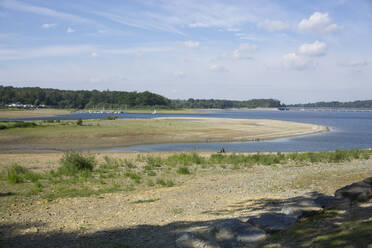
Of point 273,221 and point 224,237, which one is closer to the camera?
point 224,237

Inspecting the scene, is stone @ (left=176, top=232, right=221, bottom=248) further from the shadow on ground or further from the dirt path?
the dirt path

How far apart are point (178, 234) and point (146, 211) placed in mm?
2405

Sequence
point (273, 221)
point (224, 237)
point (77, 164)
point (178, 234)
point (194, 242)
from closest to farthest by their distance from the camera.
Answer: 1. point (194, 242)
2. point (224, 237)
3. point (273, 221)
4. point (178, 234)
5. point (77, 164)

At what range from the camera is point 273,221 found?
6.75m

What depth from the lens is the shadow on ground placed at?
18.2 feet

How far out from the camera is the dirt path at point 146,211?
7309 millimetres

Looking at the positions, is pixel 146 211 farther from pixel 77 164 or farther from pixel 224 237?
pixel 77 164

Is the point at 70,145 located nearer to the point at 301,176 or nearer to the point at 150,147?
the point at 150,147

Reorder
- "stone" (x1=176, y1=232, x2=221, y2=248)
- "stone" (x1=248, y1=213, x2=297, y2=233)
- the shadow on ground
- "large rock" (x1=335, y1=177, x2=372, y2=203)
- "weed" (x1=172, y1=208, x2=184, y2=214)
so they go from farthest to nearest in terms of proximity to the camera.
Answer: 1. "weed" (x1=172, y1=208, x2=184, y2=214)
2. "large rock" (x1=335, y1=177, x2=372, y2=203)
3. "stone" (x1=248, y1=213, x2=297, y2=233)
4. "stone" (x1=176, y1=232, x2=221, y2=248)
5. the shadow on ground

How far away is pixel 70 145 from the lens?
116ft

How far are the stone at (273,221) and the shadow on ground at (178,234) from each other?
0.12 m

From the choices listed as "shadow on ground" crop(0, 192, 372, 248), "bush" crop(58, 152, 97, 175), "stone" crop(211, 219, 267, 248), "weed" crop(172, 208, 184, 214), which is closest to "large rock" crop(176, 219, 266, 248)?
"stone" crop(211, 219, 267, 248)

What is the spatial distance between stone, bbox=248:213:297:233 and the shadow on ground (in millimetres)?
120

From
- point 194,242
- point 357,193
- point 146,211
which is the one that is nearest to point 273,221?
point 194,242
